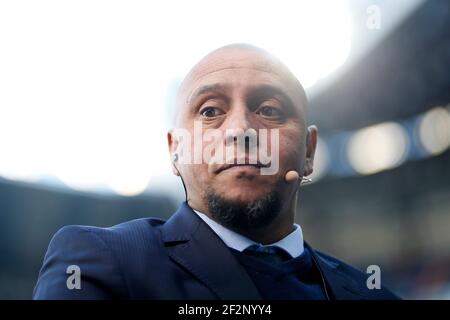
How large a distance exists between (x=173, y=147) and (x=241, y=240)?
54cm

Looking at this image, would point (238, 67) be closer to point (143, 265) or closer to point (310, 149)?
point (310, 149)

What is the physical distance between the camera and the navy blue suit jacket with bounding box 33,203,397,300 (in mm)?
1647

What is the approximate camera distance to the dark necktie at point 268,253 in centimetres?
190

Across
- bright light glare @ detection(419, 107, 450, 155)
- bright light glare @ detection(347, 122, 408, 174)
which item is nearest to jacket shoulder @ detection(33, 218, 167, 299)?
bright light glare @ detection(419, 107, 450, 155)

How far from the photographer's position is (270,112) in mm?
1932

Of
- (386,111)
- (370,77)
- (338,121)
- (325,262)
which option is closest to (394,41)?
(370,77)

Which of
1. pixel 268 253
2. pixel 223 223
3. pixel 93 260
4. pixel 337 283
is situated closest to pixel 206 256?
pixel 223 223

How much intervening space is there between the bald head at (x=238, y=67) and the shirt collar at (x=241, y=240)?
440mm

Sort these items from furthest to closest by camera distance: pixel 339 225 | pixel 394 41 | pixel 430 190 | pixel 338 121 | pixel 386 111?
pixel 339 225, pixel 338 121, pixel 386 111, pixel 430 190, pixel 394 41

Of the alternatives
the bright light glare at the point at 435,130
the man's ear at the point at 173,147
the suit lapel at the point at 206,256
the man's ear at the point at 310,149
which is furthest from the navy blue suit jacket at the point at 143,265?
the bright light glare at the point at 435,130

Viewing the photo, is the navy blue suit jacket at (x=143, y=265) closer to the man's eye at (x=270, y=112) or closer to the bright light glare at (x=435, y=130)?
the man's eye at (x=270, y=112)
